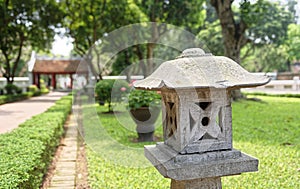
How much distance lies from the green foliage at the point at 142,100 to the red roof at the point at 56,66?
2727 centimetres

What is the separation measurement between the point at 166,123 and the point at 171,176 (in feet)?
2.38

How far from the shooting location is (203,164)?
247 cm

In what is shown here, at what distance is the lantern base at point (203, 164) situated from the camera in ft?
7.89

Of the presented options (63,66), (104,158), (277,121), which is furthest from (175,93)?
(63,66)

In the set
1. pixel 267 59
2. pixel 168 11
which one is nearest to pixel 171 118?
pixel 168 11

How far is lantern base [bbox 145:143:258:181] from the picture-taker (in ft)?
7.89

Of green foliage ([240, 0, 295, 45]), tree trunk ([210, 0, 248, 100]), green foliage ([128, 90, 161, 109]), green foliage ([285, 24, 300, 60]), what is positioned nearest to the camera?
green foliage ([128, 90, 161, 109])

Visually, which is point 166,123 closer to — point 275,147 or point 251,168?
point 251,168

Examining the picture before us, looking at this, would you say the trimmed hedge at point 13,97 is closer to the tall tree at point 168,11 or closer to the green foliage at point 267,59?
the tall tree at point 168,11

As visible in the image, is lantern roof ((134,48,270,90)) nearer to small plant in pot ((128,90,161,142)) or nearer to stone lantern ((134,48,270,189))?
stone lantern ((134,48,270,189))

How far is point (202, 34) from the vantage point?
29.2 m

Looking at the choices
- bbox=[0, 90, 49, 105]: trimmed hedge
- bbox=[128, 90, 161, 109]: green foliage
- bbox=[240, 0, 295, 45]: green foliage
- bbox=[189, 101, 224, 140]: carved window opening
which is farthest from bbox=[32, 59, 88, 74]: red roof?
bbox=[189, 101, 224, 140]: carved window opening

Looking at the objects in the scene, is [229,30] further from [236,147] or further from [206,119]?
[206,119]

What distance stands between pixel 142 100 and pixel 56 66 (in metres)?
29.5
